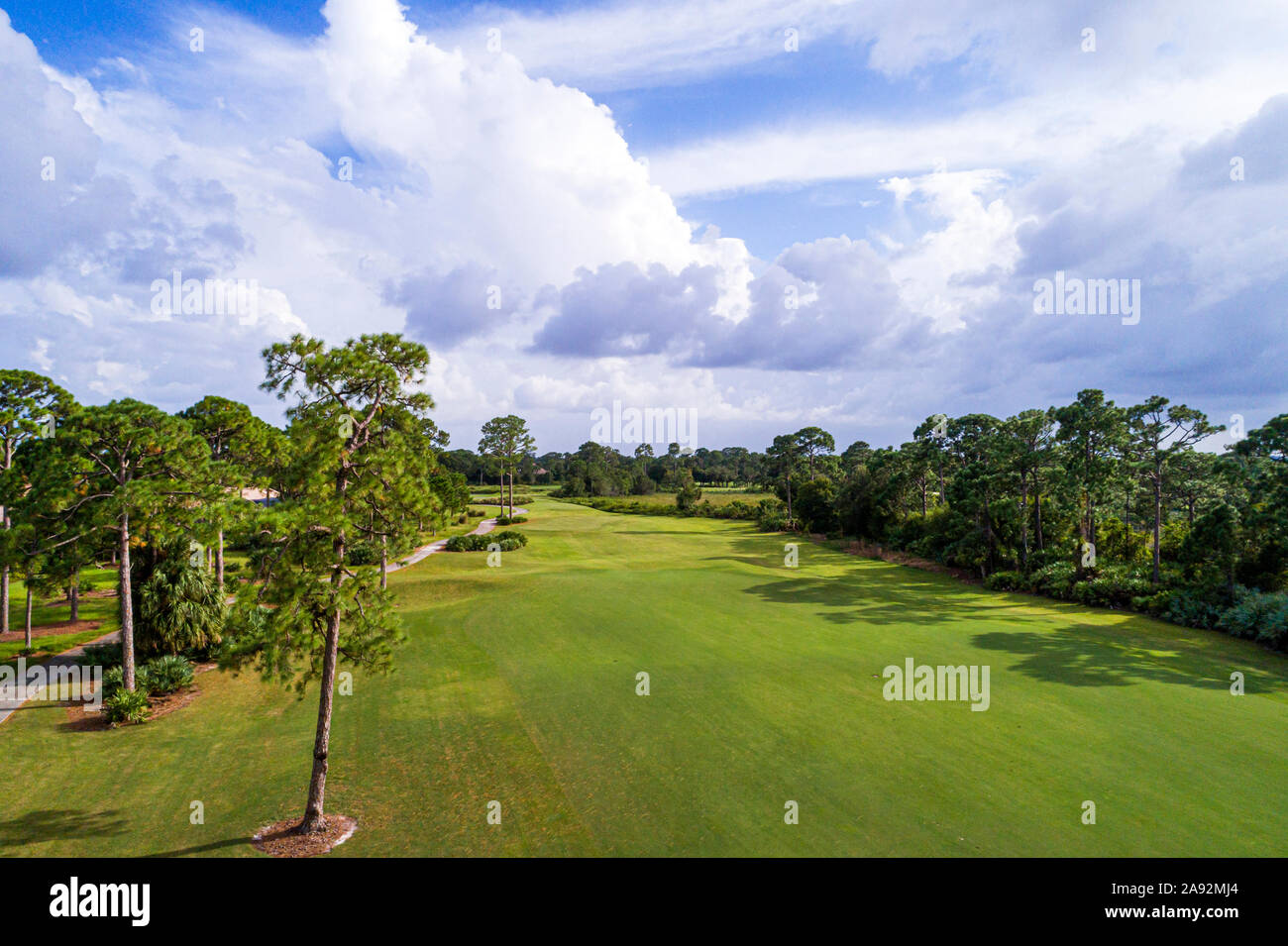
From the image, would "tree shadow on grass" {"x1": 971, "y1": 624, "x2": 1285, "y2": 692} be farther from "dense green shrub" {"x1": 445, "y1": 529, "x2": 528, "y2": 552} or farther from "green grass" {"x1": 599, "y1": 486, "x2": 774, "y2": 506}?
"green grass" {"x1": 599, "y1": 486, "x2": 774, "y2": 506}

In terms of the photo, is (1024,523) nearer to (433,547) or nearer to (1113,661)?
(1113,661)

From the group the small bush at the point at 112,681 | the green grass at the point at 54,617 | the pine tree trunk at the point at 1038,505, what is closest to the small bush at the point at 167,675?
the small bush at the point at 112,681

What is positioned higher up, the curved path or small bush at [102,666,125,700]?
the curved path

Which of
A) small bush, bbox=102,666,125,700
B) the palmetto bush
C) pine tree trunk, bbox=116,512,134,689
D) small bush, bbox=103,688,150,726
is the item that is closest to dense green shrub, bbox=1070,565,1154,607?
the palmetto bush

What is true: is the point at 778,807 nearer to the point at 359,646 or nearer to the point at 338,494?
the point at 359,646

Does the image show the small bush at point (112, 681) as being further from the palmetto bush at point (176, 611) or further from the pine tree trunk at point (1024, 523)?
the pine tree trunk at point (1024, 523)

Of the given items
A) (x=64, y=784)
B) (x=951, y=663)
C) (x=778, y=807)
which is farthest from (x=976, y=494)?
(x=64, y=784)

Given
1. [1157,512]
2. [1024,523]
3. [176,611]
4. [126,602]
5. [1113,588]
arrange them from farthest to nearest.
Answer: [1024,523] → [1113,588] → [1157,512] → [176,611] → [126,602]

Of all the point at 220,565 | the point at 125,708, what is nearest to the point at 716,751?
the point at 125,708
